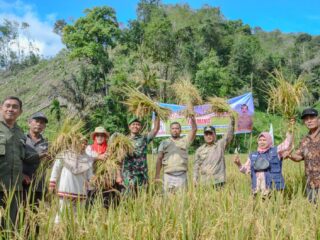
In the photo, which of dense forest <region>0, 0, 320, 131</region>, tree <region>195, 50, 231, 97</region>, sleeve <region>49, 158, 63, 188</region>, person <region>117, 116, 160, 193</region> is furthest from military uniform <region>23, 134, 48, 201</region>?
tree <region>195, 50, 231, 97</region>

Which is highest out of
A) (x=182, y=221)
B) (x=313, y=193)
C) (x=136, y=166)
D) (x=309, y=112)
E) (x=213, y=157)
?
(x=309, y=112)

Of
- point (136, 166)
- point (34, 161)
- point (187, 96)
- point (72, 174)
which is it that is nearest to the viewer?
point (34, 161)

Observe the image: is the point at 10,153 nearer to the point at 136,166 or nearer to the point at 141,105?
the point at 136,166

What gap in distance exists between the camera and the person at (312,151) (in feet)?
13.6

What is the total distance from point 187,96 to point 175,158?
788 mm

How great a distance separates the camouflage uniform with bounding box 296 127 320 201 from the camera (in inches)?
163

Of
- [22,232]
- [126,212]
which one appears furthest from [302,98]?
[22,232]

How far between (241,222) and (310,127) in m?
1.70

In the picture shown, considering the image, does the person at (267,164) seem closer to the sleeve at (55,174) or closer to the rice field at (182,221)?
the rice field at (182,221)

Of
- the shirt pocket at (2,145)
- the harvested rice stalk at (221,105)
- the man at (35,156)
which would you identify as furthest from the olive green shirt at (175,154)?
the shirt pocket at (2,145)

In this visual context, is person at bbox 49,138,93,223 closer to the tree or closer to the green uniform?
the green uniform

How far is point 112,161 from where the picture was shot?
413 centimetres

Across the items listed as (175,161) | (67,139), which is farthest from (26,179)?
(175,161)

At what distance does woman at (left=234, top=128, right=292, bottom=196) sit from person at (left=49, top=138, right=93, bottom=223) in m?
1.83
